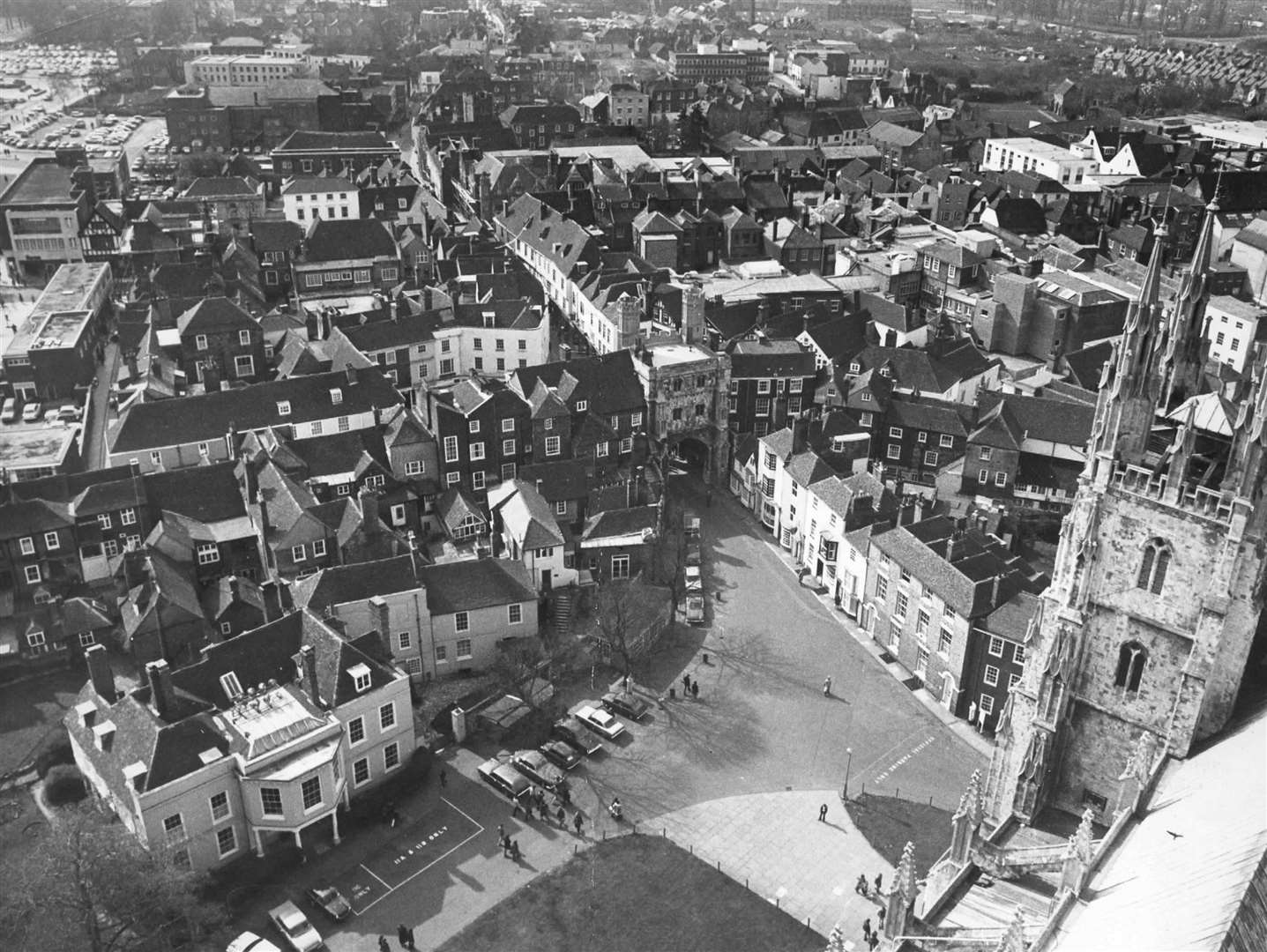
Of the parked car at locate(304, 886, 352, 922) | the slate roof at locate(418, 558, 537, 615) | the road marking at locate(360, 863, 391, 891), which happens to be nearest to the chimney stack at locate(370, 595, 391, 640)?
the slate roof at locate(418, 558, 537, 615)

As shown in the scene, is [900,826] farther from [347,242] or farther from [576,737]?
[347,242]

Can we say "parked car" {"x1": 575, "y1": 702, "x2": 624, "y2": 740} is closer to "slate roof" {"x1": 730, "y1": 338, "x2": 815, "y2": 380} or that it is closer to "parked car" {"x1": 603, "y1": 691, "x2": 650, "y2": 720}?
"parked car" {"x1": 603, "y1": 691, "x2": 650, "y2": 720}

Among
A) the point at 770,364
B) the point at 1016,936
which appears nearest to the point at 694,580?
the point at 770,364

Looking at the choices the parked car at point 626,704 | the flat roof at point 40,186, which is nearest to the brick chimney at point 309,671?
the parked car at point 626,704

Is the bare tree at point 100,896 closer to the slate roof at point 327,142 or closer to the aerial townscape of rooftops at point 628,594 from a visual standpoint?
the aerial townscape of rooftops at point 628,594

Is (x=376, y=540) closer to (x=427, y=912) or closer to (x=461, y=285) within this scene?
(x=427, y=912)
